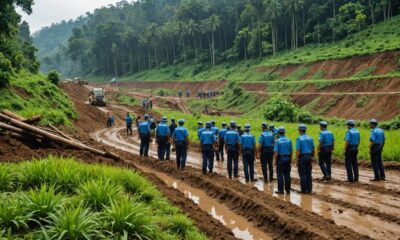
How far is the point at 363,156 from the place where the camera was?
16359mm

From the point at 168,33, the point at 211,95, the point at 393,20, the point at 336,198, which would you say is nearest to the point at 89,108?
the point at 211,95

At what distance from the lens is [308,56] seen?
58906mm

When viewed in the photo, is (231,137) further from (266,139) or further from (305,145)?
(305,145)

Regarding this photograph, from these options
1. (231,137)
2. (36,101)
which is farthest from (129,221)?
(36,101)

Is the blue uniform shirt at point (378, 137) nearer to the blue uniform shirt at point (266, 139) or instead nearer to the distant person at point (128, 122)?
the blue uniform shirt at point (266, 139)

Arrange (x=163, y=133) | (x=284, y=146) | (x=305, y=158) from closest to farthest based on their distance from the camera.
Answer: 1. (x=305, y=158)
2. (x=284, y=146)
3. (x=163, y=133)

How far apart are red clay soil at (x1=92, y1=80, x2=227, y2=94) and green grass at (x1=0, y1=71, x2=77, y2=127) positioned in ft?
128

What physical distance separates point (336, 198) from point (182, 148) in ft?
21.3

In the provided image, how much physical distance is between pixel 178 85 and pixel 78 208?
75.3 m

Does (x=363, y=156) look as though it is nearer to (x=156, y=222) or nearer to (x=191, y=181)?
(x=191, y=181)

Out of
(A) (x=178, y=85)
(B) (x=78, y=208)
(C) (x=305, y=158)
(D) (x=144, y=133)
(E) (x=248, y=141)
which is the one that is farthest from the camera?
(A) (x=178, y=85)

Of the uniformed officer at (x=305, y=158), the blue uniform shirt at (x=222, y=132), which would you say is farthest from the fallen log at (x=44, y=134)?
the uniformed officer at (x=305, y=158)

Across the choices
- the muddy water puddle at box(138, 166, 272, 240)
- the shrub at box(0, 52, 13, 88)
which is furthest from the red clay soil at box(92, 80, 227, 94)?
the muddy water puddle at box(138, 166, 272, 240)

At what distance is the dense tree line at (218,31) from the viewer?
67.4m
